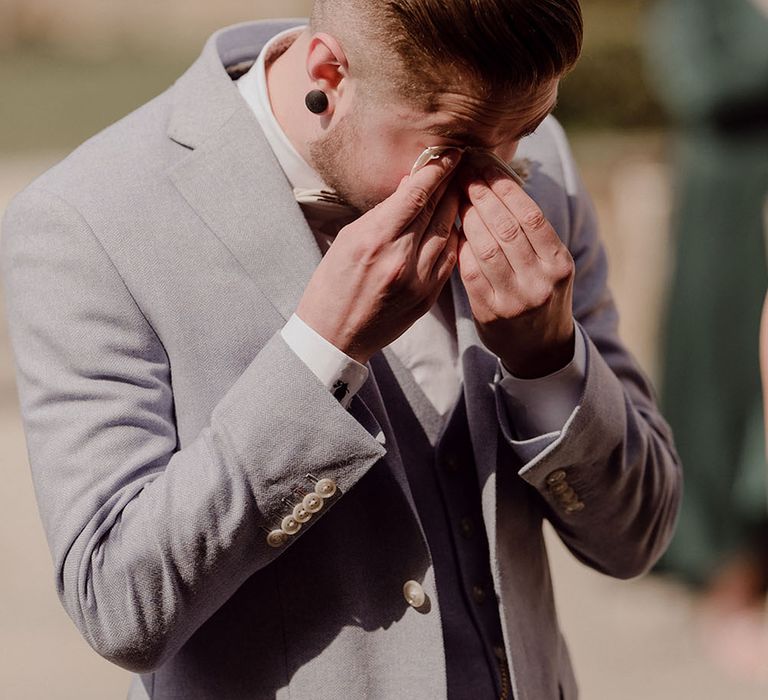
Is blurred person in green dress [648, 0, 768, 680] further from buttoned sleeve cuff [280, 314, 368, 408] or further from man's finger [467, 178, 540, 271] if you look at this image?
buttoned sleeve cuff [280, 314, 368, 408]

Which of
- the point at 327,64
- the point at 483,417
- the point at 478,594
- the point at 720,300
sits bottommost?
the point at 720,300

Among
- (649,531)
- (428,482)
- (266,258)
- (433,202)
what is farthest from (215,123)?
(649,531)

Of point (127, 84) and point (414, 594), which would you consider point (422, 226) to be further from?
point (127, 84)

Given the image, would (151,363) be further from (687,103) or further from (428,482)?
(687,103)

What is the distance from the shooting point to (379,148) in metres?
2.30

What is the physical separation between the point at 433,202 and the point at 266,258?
295mm

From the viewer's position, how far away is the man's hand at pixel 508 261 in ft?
7.22

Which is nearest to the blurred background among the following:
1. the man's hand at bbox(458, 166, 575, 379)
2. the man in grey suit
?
the man in grey suit

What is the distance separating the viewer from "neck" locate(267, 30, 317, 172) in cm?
237

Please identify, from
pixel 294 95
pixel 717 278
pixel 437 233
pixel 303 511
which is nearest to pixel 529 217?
pixel 437 233

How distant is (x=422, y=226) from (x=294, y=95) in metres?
0.39

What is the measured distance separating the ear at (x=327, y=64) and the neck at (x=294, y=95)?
0.11 ft

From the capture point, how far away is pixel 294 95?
240 cm

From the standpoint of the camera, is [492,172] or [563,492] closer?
[492,172]
